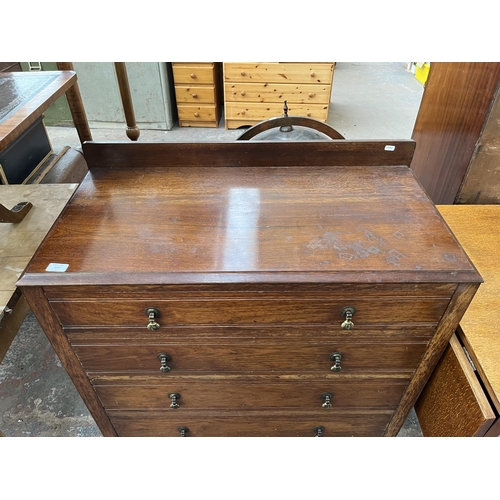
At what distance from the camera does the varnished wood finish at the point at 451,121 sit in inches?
55.4

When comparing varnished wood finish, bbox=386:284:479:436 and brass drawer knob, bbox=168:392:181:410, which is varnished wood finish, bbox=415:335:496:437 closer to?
varnished wood finish, bbox=386:284:479:436

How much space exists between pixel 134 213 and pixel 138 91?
9.62 feet

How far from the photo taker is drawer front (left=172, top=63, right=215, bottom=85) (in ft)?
11.6

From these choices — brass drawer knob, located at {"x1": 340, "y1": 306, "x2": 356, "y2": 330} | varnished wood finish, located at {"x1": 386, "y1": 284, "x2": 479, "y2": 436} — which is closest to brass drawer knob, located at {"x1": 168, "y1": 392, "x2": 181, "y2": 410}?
brass drawer knob, located at {"x1": 340, "y1": 306, "x2": 356, "y2": 330}

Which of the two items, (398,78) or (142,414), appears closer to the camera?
(142,414)

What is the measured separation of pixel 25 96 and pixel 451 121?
170 cm

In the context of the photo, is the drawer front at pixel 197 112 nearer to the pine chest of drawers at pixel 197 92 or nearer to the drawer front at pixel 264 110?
the pine chest of drawers at pixel 197 92

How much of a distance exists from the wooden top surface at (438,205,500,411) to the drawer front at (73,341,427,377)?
15 centimetres

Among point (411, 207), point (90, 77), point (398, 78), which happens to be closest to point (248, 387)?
point (411, 207)

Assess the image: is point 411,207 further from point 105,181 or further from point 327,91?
point 327,91

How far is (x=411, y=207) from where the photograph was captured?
3.84 ft

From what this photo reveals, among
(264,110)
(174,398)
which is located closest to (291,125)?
(174,398)

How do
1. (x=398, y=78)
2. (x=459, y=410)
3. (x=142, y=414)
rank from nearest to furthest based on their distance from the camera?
(x=459, y=410) → (x=142, y=414) → (x=398, y=78)

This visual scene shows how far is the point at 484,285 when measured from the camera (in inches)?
48.3
